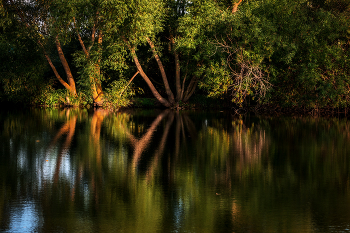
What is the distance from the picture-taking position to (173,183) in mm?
8742

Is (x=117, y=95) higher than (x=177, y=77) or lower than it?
lower

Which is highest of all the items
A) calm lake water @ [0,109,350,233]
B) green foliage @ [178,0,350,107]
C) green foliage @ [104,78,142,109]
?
green foliage @ [178,0,350,107]

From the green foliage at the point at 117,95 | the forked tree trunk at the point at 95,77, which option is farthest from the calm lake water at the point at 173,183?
the forked tree trunk at the point at 95,77

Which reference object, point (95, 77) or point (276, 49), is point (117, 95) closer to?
point (95, 77)

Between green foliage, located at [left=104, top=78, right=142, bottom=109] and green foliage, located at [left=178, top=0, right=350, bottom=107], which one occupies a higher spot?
green foliage, located at [left=178, top=0, right=350, bottom=107]

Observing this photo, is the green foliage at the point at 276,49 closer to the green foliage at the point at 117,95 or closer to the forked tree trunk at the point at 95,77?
the green foliage at the point at 117,95

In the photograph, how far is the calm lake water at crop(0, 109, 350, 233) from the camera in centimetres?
642

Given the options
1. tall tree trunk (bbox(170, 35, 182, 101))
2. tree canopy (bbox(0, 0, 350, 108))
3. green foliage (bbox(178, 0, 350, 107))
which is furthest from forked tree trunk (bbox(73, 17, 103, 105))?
green foliage (bbox(178, 0, 350, 107))

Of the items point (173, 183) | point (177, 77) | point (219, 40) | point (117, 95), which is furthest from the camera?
point (177, 77)

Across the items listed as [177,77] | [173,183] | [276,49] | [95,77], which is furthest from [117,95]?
[173,183]

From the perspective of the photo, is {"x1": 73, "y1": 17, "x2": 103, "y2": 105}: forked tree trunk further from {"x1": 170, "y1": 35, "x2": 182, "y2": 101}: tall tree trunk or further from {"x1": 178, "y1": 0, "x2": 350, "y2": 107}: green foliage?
{"x1": 178, "y1": 0, "x2": 350, "y2": 107}: green foliage

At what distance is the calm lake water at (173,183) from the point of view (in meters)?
6.42

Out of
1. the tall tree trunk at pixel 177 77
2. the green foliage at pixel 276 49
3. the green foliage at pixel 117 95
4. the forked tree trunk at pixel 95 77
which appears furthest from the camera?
the tall tree trunk at pixel 177 77

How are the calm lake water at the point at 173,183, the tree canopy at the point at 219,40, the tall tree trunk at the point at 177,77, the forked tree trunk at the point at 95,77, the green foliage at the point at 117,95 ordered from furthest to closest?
the tall tree trunk at the point at 177,77 < the forked tree trunk at the point at 95,77 < the green foliage at the point at 117,95 < the tree canopy at the point at 219,40 < the calm lake water at the point at 173,183
